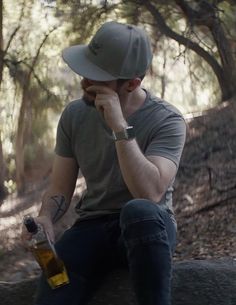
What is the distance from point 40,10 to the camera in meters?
8.92

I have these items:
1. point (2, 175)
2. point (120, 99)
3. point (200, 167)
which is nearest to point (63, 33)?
point (2, 175)

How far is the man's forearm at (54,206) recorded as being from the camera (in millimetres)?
3170

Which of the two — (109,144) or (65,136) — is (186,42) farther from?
(109,144)

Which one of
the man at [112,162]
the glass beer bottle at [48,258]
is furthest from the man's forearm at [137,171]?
the glass beer bottle at [48,258]

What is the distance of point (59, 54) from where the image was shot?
938 centimetres

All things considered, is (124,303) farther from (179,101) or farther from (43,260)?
(179,101)

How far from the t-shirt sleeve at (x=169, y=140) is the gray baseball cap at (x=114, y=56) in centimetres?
25

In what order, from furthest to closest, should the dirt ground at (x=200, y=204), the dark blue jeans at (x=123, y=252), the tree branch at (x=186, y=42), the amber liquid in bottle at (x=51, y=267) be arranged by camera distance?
the tree branch at (x=186, y=42)
the dirt ground at (x=200, y=204)
the amber liquid in bottle at (x=51, y=267)
the dark blue jeans at (x=123, y=252)

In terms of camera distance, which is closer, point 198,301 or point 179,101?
point 198,301

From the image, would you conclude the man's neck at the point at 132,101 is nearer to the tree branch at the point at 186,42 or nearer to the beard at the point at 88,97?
the beard at the point at 88,97

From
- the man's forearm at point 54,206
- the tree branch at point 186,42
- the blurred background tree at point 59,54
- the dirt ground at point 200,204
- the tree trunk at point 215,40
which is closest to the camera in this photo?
the man's forearm at point 54,206

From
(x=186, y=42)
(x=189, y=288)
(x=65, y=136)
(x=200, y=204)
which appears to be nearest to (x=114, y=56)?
(x=65, y=136)

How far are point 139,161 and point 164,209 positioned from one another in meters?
0.28

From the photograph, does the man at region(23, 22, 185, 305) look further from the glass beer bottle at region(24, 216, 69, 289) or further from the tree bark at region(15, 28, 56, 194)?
the tree bark at region(15, 28, 56, 194)
